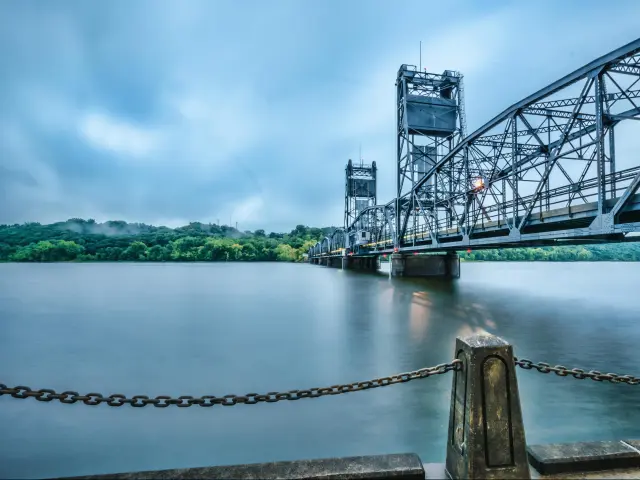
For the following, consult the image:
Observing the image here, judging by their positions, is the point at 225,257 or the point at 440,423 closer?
the point at 440,423

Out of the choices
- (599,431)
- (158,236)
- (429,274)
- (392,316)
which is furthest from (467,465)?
(158,236)

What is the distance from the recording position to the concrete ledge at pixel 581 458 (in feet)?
8.70

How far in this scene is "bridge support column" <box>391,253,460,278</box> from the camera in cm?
3703

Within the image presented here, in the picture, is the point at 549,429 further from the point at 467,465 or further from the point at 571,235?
the point at 571,235

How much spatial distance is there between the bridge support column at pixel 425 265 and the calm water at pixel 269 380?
20.7m

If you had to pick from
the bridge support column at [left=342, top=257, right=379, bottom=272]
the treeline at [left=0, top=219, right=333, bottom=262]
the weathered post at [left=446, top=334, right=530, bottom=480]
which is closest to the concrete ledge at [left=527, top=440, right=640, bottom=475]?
the weathered post at [left=446, top=334, right=530, bottom=480]

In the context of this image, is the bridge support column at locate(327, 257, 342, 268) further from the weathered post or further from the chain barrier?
the weathered post

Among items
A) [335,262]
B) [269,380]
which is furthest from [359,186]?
[269,380]

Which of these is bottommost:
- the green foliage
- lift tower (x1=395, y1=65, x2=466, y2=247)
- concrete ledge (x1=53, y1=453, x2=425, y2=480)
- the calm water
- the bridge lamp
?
the calm water

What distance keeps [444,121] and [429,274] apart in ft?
65.9

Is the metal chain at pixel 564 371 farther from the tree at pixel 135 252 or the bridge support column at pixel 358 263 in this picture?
the tree at pixel 135 252

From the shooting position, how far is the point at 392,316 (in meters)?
14.8

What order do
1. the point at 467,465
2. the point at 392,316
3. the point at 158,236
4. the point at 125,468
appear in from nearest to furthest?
the point at 467,465, the point at 125,468, the point at 392,316, the point at 158,236

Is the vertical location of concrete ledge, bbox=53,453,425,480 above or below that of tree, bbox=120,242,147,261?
below
